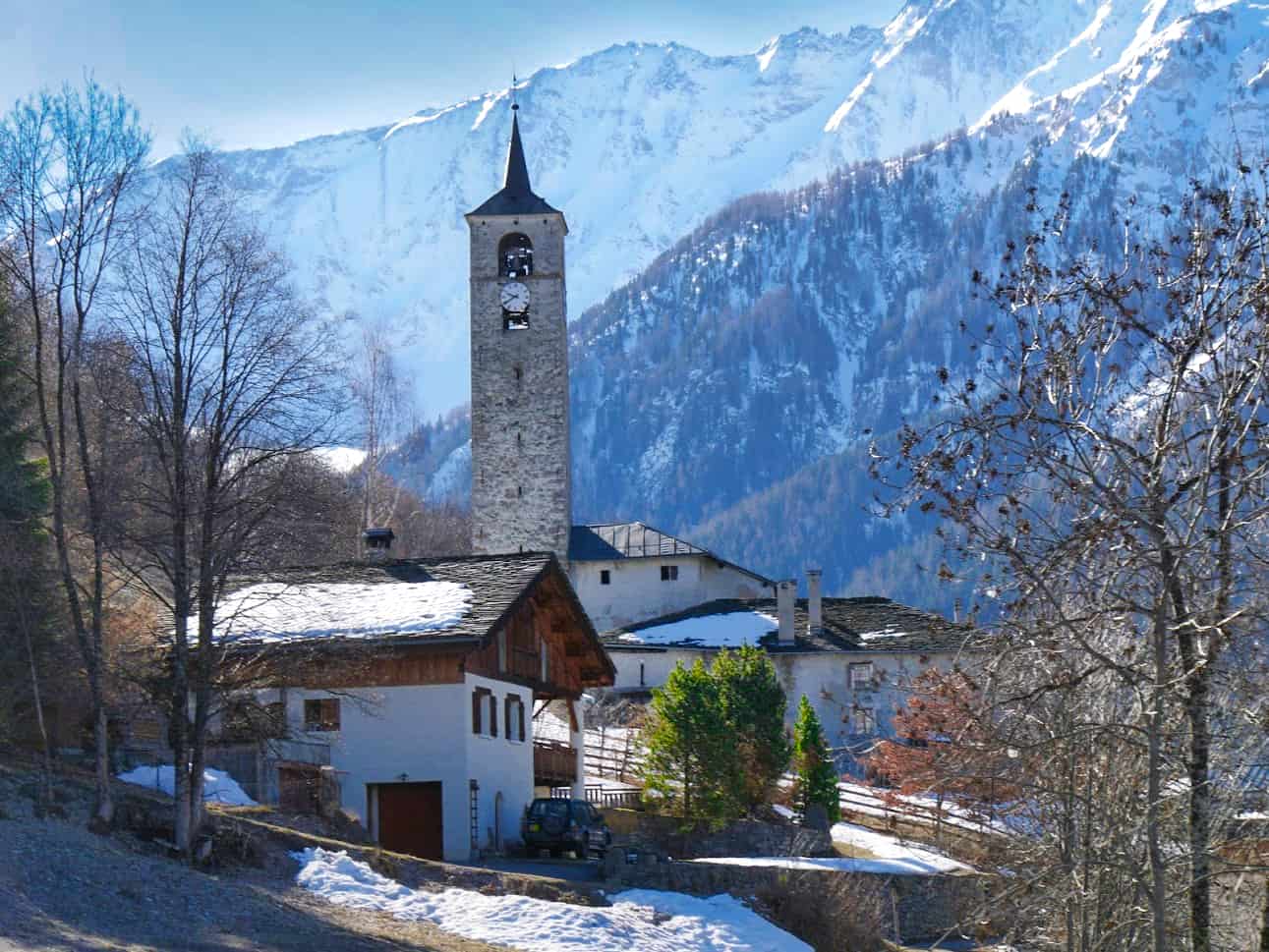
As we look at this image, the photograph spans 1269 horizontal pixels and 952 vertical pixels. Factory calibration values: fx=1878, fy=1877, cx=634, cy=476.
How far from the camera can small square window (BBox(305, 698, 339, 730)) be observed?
3312 cm

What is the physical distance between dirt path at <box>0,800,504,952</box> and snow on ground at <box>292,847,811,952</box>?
64cm

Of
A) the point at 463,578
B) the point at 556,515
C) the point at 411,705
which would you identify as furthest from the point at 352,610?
the point at 556,515

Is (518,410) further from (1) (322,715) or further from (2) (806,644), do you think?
(1) (322,715)

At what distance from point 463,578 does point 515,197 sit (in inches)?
1385

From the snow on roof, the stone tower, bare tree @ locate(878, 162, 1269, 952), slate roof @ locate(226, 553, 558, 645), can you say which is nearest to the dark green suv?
slate roof @ locate(226, 553, 558, 645)

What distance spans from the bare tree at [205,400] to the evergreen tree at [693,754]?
52.1 ft

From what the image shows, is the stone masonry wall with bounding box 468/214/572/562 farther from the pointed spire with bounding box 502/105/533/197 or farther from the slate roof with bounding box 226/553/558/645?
the slate roof with bounding box 226/553/558/645

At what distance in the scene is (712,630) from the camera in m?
62.5

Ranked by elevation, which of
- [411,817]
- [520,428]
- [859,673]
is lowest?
[411,817]

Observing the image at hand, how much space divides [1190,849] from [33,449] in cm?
3307

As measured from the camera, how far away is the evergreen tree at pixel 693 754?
37750mm

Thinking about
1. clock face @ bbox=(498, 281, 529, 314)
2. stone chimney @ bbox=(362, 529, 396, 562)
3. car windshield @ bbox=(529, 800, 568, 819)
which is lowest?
car windshield @ bbox=(529, 800, 568, 819)

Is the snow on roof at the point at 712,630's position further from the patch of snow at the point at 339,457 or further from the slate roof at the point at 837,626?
the patch of snow at the point at 339,457

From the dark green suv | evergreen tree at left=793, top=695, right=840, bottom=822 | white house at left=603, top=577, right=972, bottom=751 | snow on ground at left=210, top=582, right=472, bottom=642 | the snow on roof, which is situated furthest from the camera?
the snow on roof
